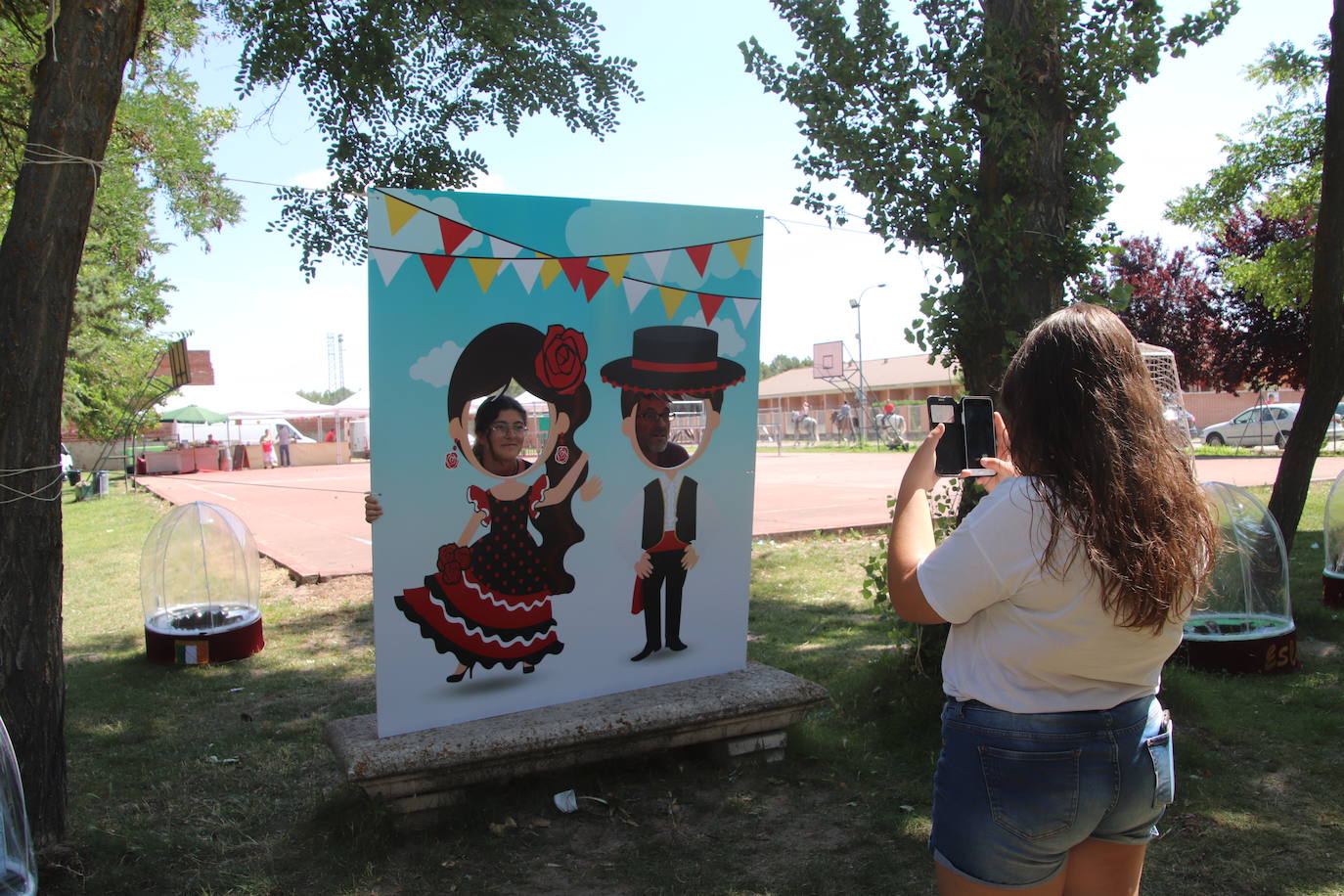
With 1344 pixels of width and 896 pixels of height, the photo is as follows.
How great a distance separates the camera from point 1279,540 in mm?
5539

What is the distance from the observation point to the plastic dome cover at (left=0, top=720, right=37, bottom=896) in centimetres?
228

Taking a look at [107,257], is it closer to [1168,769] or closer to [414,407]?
[414,407]

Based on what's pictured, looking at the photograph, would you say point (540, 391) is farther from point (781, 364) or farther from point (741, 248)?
point (781, 364)

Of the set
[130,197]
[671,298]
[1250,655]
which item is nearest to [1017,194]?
[671,298]

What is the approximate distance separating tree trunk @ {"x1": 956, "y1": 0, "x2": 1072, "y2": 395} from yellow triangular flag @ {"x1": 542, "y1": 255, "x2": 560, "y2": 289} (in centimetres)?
203

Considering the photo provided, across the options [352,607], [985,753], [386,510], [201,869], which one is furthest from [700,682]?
[352,607]

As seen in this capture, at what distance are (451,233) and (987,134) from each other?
2.66 meters

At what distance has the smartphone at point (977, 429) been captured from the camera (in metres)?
2.06

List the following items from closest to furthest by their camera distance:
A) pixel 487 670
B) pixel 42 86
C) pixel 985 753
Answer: pixel 985 753
pixel 42 86
pixel 487 670

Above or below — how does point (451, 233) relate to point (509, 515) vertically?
above

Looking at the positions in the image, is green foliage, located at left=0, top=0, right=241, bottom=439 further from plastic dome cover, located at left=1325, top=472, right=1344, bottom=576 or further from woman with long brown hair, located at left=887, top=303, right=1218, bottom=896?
plastic dome cover, located at left=1325, top=472, right=1344, bottom=576

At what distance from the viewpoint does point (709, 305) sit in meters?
4.24

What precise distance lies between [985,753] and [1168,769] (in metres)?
0.42

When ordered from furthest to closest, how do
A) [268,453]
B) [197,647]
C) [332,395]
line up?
1. [332,395]
2. [268,453]
3. [197,647]
